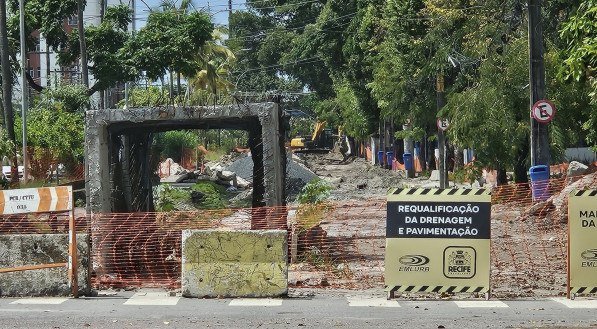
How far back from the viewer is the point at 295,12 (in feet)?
284

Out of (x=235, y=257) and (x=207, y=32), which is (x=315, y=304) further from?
(x=207, y=32)

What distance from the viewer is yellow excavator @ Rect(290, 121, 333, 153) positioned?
9481 centimetres

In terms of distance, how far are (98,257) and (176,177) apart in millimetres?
35645

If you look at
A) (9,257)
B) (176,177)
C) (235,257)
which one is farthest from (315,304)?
(176,177)

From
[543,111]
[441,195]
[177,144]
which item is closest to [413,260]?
[441,195]

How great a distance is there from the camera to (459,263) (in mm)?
14117

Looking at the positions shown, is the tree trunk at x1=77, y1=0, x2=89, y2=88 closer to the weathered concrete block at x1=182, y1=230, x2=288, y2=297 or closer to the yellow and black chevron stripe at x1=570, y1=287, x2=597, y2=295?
the weathered concrete block at x1=182, y1=230, x2=288, y2=297

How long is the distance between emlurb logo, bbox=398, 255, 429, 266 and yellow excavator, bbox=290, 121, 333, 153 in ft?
246

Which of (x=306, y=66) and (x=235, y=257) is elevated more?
(x=306, y=66)

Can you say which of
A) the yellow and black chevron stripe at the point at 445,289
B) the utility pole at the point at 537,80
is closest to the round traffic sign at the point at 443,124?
the utility pole at the point at 537,80

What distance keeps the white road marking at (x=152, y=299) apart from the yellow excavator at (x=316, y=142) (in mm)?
74042

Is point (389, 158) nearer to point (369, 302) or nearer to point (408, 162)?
point (408, 162)

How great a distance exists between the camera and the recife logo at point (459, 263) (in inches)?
555

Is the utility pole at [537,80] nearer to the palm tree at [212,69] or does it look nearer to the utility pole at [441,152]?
the utility pole at [441,152]
